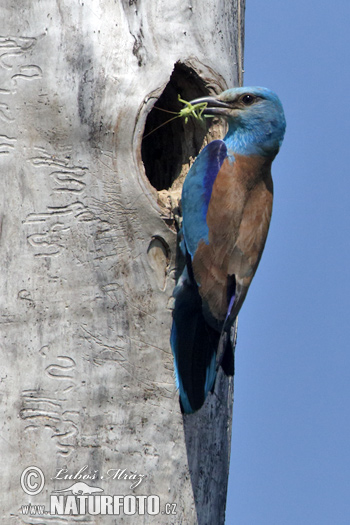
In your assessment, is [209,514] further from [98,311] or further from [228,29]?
[228,29]

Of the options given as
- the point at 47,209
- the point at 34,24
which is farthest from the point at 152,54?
the point at 47,209

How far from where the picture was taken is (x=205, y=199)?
12.2 feet

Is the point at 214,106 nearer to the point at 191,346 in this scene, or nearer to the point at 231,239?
the point at 231,239

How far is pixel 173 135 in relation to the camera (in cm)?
419

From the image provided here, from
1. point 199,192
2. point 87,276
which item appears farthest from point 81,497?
point 199,192

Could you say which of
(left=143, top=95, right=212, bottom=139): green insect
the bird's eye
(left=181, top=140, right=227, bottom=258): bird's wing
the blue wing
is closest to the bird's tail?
the blue wing

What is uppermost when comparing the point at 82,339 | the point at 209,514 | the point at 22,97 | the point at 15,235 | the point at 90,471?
the point at 22,97

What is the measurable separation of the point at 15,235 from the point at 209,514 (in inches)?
59.3

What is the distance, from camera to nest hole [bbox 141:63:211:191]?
391cm

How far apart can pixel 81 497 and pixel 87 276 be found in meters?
0.89

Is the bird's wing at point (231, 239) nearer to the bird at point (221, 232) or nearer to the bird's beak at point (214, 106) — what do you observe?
the bird at point (221, 232)

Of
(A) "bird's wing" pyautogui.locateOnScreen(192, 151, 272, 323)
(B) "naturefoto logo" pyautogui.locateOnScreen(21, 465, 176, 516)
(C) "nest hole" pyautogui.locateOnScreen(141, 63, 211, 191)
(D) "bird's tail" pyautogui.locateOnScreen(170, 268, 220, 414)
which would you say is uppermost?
(C) "nest hole" pyautogui.locateOnScreen(141, 63, 211, 191)

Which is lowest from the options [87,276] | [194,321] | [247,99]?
[194,321]

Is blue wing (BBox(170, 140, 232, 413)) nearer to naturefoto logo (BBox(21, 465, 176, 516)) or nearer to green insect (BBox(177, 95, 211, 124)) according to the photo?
green insect (BBox(177, 95, 211, 124))
